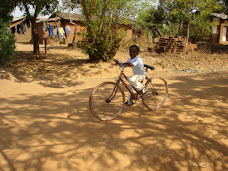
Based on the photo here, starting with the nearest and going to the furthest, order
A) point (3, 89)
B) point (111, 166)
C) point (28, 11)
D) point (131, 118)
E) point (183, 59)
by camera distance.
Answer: point (111, 166) → point (131, 118) → point (3, 89) → point (28, 11) → point (183, 59)

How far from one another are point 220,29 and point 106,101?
25203mm

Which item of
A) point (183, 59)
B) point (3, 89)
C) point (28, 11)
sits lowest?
point (3, 89)

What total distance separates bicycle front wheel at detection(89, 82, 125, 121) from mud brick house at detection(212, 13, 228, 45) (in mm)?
24123

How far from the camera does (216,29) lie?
84.1 ft

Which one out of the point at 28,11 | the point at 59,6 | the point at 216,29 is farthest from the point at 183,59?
the point at 216,29

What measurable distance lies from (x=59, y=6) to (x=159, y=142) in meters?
12.1

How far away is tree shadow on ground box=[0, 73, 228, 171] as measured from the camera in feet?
9.05

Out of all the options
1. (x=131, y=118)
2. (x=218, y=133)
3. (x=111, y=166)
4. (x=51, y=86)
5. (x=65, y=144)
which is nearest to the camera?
(x=111, y=166)

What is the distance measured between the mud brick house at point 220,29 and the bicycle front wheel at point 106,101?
24123 millimetres

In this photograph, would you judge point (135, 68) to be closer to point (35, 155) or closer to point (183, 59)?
point (35, 155)

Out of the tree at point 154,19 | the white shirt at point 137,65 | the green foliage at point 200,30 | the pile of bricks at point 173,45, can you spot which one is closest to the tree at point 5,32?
the white shirt at point 137,65

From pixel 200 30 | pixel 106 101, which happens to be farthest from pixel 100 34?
pixel 200 30

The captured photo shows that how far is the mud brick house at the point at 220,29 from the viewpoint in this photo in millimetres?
24544

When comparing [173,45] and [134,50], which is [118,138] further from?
[173,45]
